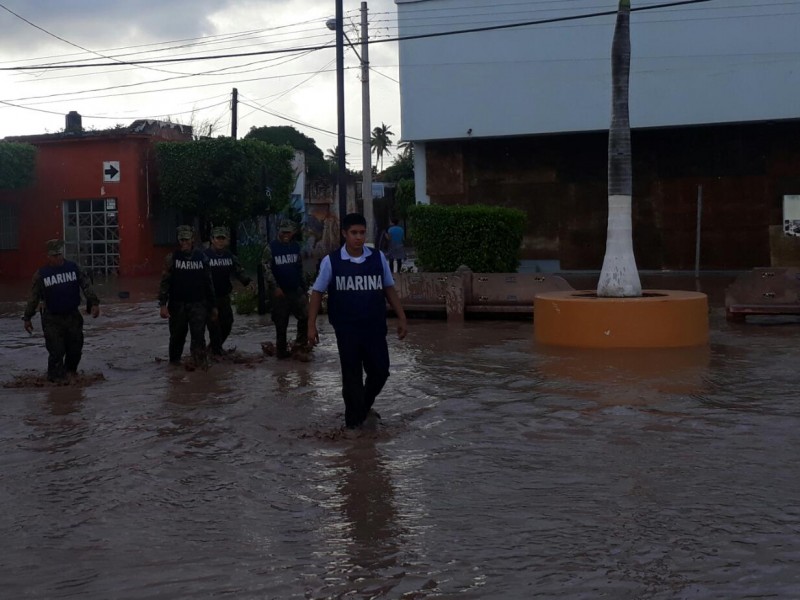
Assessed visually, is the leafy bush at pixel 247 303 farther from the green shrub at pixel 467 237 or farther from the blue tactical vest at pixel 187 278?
the blue tactical vest at pixel 187 278

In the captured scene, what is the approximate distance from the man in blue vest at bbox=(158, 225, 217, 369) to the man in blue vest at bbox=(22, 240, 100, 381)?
3.04ft

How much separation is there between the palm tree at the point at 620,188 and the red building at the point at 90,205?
2028cm

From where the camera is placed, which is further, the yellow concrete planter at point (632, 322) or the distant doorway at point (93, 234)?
the distant doorway at point (93, 234)

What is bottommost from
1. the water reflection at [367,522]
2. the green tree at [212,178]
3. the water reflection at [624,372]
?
the water reflection at [367,522]

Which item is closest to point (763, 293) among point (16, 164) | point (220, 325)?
point (220, 325)

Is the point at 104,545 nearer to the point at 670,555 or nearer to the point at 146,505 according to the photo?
the point at 146,505

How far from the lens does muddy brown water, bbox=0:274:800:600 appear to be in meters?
5.23

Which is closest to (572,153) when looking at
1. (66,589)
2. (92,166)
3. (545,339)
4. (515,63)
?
(515,63)

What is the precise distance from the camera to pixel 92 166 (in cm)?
3141

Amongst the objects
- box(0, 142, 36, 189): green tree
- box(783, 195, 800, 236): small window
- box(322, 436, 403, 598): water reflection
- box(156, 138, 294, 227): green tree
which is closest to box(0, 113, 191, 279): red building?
box(0, 142, 36, 189): green tree

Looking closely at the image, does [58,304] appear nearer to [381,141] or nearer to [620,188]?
[620,188]

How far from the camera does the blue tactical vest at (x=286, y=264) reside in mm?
12570

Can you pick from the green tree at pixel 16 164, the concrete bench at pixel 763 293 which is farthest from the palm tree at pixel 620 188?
the green tree at pixel 16 164

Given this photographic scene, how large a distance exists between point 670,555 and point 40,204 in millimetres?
29620
